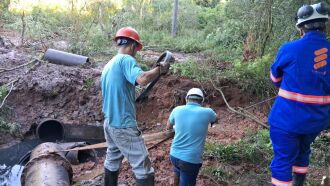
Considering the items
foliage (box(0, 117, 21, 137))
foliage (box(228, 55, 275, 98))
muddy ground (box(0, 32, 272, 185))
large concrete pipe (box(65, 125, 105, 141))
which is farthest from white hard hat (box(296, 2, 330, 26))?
foliage (box(0, 117, 21, 137))

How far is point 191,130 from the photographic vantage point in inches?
179

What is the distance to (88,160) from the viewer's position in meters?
7.80

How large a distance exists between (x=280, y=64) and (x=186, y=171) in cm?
155

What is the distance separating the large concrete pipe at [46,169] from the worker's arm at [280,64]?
2.91 meters

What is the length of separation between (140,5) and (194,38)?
3.18 metres

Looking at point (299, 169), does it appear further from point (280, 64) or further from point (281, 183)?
point (280, 64)

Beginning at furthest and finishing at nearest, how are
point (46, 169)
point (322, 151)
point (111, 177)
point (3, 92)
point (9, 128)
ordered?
point (3, 92) < point (9, 128) < point (322, 151) < point (46, 169) < point (111, 177)

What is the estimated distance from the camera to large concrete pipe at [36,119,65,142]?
9.00m

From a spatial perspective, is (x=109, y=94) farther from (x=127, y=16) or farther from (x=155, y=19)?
(x=155, y=19)

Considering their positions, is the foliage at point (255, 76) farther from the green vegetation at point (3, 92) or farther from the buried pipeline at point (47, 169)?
the green vegetation at point (3, 92)

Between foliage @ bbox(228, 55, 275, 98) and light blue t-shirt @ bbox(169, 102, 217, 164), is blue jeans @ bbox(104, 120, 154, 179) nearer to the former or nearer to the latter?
light blue t-shirt @ bbox(169, 102, 217, 164)

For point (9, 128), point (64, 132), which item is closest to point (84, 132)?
point (64, 132)

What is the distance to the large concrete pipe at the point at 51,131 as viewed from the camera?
9000 mm

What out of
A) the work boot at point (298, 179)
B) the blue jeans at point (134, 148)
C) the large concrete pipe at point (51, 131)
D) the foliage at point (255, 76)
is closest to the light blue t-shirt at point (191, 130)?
the blue jeans at point (134, 148)
